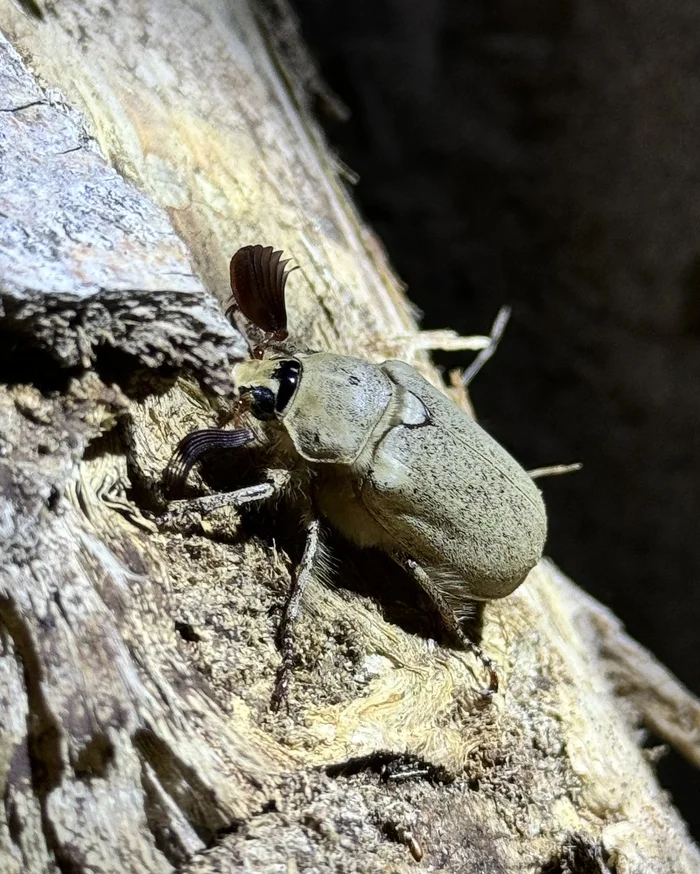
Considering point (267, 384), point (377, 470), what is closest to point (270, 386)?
point (267, 384)

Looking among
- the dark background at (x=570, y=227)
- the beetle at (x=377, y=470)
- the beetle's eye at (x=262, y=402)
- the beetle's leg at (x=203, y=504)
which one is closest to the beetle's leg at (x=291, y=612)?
the beetle at (x=377, y=470)

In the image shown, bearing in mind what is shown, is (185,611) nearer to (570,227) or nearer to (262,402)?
(262,402)

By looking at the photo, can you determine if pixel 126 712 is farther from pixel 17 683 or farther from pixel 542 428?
pixel 542 428

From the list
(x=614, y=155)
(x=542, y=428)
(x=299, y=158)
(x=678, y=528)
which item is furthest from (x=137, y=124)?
(x=678, y=528)

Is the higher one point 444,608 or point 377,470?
point 377,470

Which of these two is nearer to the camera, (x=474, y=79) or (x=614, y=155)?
(x=614, y=155)

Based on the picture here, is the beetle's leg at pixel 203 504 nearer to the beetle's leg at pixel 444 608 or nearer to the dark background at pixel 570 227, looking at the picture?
the beetle's leg at pixel 444 608
